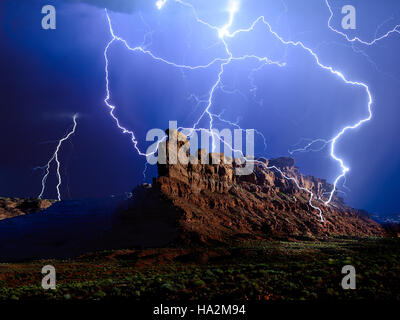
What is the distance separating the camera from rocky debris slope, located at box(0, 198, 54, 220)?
56825 mm

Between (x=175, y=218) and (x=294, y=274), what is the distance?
77.2 feet

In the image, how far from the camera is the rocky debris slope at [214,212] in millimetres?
32500

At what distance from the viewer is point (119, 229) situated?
35.2m

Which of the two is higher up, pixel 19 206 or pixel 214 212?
pixel 19 206

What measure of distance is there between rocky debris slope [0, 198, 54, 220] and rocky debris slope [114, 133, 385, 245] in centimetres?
3214

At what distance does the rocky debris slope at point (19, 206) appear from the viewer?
56.8 metres

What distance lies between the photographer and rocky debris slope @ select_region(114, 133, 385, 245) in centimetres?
3250

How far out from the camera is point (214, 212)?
41375 millimetres

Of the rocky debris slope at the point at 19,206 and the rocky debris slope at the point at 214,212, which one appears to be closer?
the rocky debris slope at the point at 214,212

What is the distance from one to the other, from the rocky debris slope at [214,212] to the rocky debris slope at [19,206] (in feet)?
105

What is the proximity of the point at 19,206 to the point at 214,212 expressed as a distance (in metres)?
52.8

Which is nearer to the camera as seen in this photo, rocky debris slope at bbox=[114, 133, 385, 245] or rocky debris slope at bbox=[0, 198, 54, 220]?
rocky debris slope at bbox=[114, 133, 385, 245]
